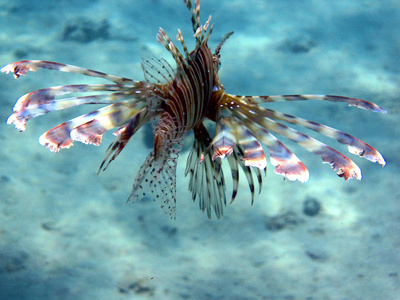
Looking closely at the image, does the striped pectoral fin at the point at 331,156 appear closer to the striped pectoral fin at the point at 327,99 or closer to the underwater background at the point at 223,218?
the striped pectoral fin at the point at 327,99

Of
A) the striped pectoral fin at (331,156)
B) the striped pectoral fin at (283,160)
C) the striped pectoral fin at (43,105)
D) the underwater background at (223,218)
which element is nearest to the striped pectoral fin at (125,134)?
the striped pectoral fin at (43,105)

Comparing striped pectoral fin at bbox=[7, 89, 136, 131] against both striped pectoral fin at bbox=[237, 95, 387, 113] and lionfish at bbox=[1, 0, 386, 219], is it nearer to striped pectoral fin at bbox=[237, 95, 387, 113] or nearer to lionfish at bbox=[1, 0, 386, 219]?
lionfish at bbox=[1, 0, 386, 219]

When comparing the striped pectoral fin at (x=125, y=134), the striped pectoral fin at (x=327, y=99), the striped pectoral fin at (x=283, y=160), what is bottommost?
the striped pectoral fin at (x=283, y=160)

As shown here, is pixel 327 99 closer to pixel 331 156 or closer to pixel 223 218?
pixel 331 156

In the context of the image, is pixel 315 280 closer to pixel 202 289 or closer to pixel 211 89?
pixel 202 289

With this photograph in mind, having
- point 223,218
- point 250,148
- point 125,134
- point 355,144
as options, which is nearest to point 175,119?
point 125,134

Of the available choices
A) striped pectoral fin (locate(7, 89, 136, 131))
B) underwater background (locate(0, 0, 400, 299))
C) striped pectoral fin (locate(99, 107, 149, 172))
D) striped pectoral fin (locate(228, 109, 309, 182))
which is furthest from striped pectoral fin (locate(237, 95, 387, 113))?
underwater background (locate(0, 0, 400, 299))
